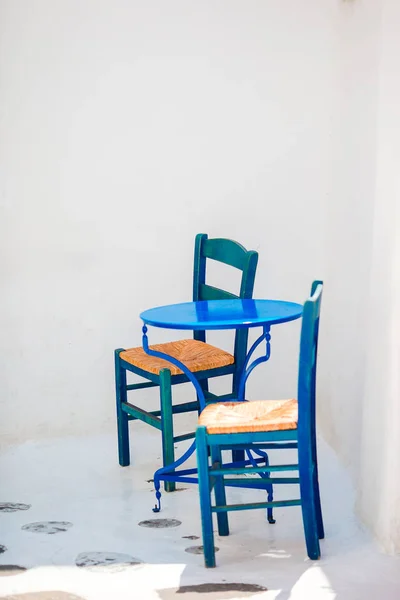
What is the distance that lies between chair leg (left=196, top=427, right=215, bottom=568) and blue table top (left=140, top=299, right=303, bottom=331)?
1.55 feet

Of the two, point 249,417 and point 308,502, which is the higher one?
point 249,417

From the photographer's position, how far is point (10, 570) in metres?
3.15

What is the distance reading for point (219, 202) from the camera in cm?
474

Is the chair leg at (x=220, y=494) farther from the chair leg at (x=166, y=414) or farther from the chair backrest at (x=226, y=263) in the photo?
the chair backrest at (x=226, y=263)

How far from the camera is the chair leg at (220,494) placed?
10.9 feet

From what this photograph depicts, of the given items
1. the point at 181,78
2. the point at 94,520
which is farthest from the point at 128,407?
the point at 181,78

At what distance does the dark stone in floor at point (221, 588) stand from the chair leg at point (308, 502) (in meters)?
0.29

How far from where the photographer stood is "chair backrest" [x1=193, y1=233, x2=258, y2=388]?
3969 millimetres

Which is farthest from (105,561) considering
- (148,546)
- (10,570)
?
(10,570)

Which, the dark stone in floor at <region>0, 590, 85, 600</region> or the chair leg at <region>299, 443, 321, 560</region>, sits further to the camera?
the chair leg at <region>299, 443, 321, 560</region>

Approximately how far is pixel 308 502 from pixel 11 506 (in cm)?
139

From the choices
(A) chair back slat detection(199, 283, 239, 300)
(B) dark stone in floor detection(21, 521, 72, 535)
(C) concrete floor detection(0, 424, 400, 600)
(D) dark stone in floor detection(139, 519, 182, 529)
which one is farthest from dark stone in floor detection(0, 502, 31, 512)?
(A) chair back slat detection(199, 283, 239, 300)

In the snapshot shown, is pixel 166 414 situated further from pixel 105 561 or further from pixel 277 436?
Answer: pixel 277 436

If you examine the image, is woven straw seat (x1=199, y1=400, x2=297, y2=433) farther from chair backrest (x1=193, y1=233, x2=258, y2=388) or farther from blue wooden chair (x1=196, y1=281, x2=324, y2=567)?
chair backrest (x1=193, y1=233, x2=258, y2=388)
